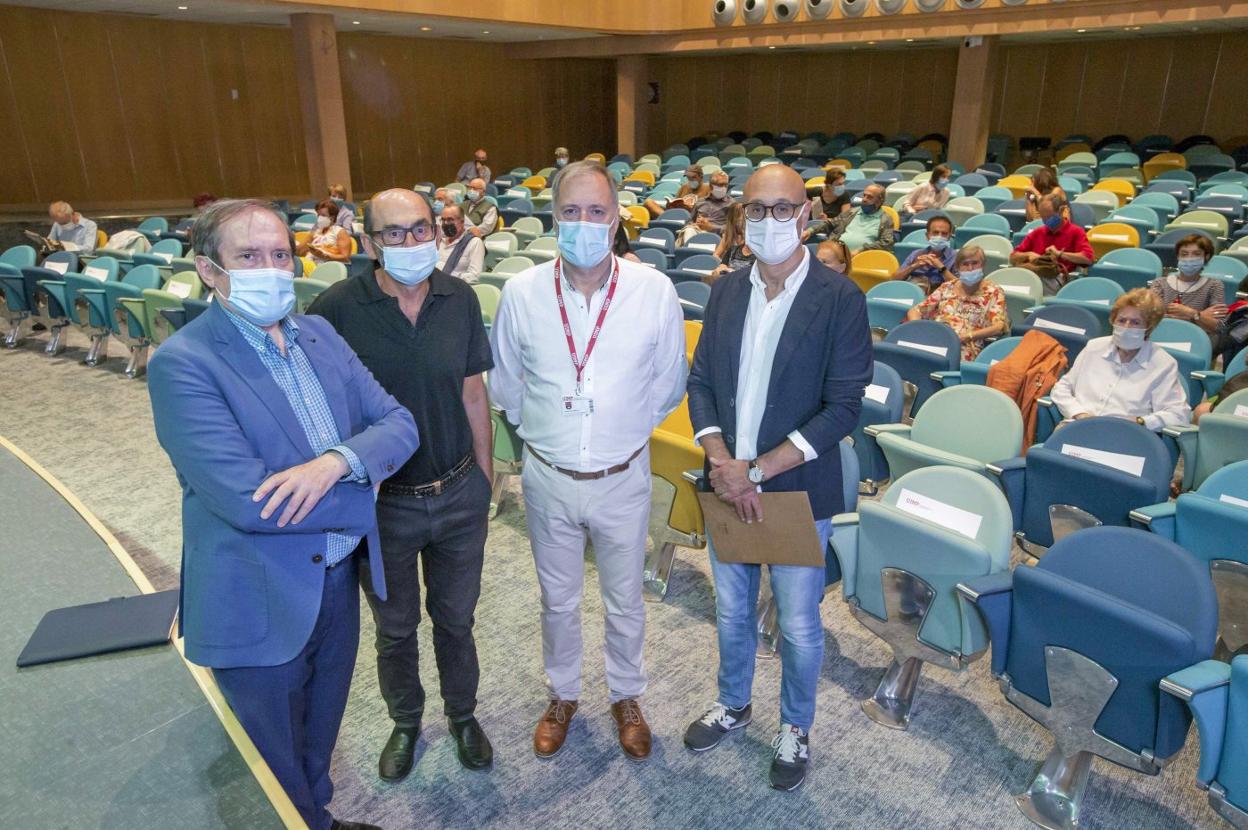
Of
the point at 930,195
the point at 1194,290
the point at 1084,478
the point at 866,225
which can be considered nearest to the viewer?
the point at 1084,478

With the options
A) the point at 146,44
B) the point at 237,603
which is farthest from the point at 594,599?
the point at 146,44

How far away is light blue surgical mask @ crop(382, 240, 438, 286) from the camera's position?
2.16 meters

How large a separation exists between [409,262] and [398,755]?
153cm

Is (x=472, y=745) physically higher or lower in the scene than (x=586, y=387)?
lower

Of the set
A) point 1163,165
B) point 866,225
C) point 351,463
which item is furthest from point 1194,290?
point 1163,165

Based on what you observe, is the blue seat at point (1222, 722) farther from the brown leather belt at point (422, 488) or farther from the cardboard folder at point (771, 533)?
the brown leather belt at point (422, 488)

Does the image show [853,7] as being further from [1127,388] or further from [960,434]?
[960,434]

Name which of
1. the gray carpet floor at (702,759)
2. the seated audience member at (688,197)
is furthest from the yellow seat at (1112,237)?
the gray carpet floor at (702,759)

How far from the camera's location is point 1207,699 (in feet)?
6.55

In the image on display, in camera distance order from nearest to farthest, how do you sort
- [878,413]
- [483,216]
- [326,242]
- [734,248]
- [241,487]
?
1. [241,487]
2. [878,413]
3. [734,248]
4. [326,242]
5. [483,216]

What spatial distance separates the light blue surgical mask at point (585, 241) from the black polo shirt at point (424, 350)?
1.06 feet

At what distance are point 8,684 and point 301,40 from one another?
13.3 metres

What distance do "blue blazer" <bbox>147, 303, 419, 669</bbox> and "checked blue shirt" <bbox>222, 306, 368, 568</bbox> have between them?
0.6 inches

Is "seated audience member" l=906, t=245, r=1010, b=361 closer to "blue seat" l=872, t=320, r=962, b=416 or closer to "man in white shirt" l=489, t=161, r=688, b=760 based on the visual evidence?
"blue seat" l=872, t=320, r=962, b=416
